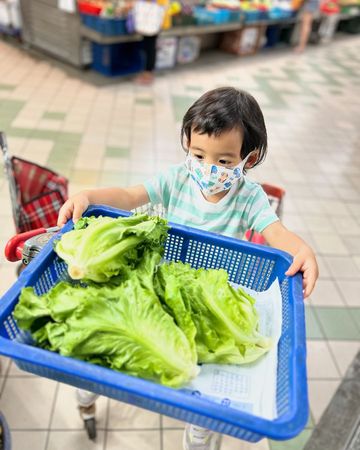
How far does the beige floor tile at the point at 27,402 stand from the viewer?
2031 mm

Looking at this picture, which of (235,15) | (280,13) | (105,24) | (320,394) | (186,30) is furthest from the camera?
(280,13)

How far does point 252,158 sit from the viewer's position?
156cm

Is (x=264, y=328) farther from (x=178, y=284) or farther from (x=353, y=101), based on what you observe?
(x=353, y=101)

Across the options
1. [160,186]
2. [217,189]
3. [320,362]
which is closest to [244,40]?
[320,362]

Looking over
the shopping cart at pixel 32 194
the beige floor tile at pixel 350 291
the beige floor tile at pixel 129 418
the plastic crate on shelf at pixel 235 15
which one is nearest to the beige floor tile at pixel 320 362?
the beige floor tile at pixel 350 291

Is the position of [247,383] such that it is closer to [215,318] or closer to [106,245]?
[215,318]

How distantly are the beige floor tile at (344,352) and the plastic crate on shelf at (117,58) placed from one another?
5.85 meters

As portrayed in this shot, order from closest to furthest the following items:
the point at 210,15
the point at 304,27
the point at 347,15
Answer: the point at 210,15
the point at 304,27
the point at 347,15

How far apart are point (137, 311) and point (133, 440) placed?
133 cm

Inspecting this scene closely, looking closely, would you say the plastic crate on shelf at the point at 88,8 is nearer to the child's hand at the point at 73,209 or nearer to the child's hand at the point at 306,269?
the child's hand at the point at 73,209

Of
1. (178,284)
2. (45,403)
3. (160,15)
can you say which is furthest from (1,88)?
(178,284)

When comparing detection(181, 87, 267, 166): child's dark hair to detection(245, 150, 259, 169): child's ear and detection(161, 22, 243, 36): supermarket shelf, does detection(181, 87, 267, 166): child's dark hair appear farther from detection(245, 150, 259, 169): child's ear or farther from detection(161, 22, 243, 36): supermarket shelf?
detection(161, 22, 243, 36): supermarket shelf

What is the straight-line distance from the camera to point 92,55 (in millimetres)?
6828

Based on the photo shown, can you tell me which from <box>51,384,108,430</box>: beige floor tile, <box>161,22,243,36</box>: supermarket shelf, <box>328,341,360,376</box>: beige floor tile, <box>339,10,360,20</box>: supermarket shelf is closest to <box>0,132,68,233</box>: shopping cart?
<box>51,384,108,430</box>: beige floor tile
